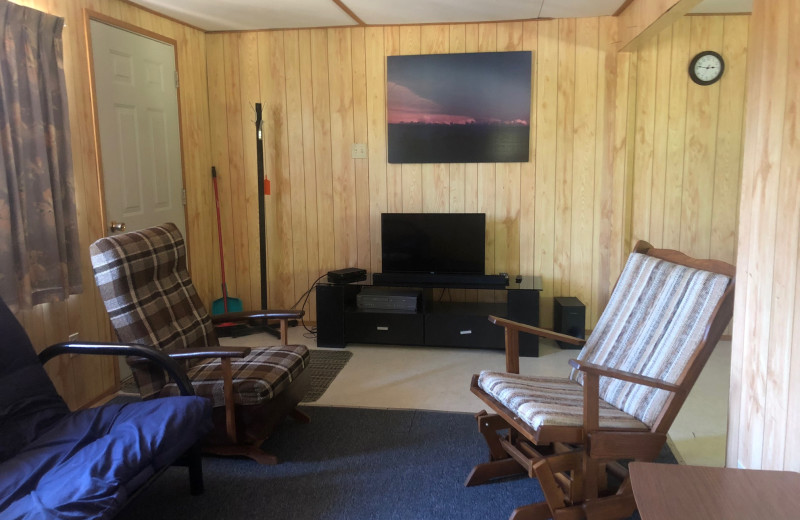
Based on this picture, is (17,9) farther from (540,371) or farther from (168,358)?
(540,371)

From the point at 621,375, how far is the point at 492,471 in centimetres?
74

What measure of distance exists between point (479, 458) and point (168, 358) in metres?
1.38

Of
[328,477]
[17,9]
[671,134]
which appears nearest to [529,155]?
[671,134]

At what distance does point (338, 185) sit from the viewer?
4859 millimetres

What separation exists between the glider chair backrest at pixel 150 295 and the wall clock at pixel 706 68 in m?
3.52

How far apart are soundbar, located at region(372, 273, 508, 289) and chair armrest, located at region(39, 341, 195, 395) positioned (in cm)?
223

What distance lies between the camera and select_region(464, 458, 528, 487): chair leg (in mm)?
2572

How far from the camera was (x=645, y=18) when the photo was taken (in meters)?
3.68

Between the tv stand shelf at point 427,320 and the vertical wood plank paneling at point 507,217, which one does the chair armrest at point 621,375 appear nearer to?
the tv stand shelf at point 427,320

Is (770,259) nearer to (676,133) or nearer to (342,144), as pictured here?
(676,133)

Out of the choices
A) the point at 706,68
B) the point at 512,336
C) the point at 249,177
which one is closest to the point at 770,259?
the point at 512,336

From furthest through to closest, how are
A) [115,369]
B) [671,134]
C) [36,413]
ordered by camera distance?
[671,134] < [115,369] < [36,413]

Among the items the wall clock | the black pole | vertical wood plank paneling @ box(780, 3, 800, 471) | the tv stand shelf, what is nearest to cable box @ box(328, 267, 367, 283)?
the tv stand shelf

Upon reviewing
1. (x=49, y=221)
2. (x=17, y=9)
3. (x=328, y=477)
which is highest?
(x=17, y=9)
